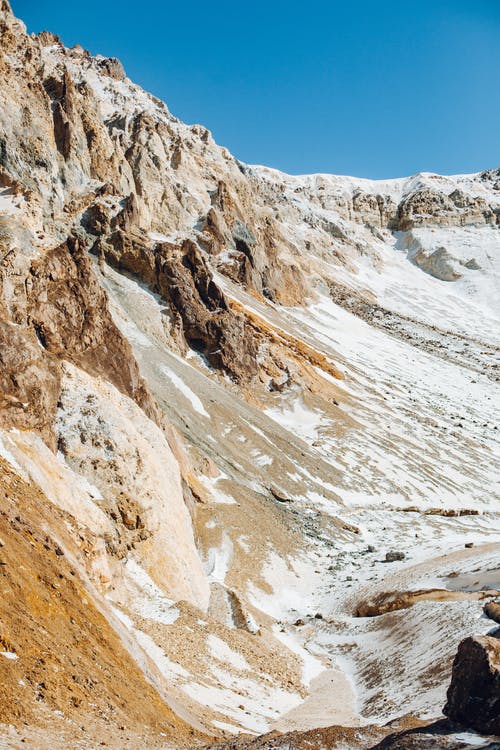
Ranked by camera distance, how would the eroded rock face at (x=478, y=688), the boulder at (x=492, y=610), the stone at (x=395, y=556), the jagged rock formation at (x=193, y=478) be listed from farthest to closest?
1. the stone at (x=395, y=556)
2. the boulder at (x=492, y=610)
3. the jagged rock formation at (x=193, y=478)
4. the eroded rock face at (x=478, y=688)

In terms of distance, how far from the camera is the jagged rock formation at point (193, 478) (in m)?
11.4

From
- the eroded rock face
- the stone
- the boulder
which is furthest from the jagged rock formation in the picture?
the eroded rock face

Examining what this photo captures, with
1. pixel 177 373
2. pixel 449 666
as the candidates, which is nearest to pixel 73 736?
pixel 449 666

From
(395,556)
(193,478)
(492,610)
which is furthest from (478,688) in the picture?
(193,478)

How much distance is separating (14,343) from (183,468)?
16.7 metres

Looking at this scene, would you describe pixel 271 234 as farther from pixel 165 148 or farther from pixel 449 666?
pixel 449 666

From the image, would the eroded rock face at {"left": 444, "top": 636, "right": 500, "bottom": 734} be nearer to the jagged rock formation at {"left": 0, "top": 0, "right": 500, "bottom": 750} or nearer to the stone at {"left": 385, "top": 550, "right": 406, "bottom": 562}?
the jagged rock formation at {"left": 0, "top": 0, "right": 500, "bottom": 750}

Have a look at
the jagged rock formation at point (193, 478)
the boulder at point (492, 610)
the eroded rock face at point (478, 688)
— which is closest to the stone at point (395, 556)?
the jagged rock formation at point (193, 478)

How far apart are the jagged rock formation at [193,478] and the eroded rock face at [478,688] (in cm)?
172

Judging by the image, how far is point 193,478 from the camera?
35219mm

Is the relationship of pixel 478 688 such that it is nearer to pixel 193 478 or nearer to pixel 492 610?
pixel 492 610

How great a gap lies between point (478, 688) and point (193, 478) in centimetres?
2694

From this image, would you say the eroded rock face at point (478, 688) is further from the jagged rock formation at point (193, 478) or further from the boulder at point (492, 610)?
the boulder at point (492, 610)

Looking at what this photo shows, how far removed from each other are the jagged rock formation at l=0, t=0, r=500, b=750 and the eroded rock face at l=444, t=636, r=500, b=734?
172cm
